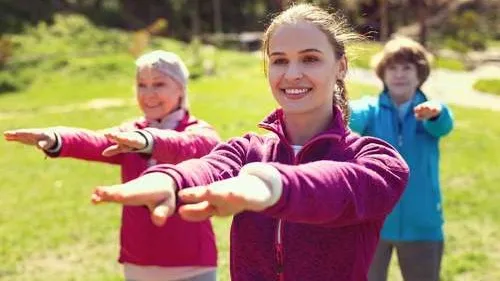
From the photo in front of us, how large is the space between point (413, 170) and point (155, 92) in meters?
1.42

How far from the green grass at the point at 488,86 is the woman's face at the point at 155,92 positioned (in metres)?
15.0

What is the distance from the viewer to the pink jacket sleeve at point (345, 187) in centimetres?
169

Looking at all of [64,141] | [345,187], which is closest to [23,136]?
[64,141]

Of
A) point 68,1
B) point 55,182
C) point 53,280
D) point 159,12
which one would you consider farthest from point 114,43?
point 53,280

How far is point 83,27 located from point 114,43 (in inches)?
73.9

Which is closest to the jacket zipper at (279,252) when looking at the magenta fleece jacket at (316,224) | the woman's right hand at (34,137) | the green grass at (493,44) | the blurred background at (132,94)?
the magenta fleece jacket at (316,224)

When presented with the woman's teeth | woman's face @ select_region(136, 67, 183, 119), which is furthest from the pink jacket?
the woman's teeth

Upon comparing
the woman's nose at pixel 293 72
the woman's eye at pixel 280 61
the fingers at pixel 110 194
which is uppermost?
the woman's eye at pixel 280 61

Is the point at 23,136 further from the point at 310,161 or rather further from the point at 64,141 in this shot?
the point at 310,161

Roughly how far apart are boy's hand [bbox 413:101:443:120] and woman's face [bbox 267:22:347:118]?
162 centimetres

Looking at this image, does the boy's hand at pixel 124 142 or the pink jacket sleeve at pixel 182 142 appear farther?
the pink jacket sleeve at pixel 182 142

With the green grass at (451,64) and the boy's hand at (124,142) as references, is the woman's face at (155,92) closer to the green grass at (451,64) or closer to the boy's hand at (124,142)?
the boy's hand at (124,142)

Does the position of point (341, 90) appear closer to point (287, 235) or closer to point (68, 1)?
point (287, 235)

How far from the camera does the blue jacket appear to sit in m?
3.98
